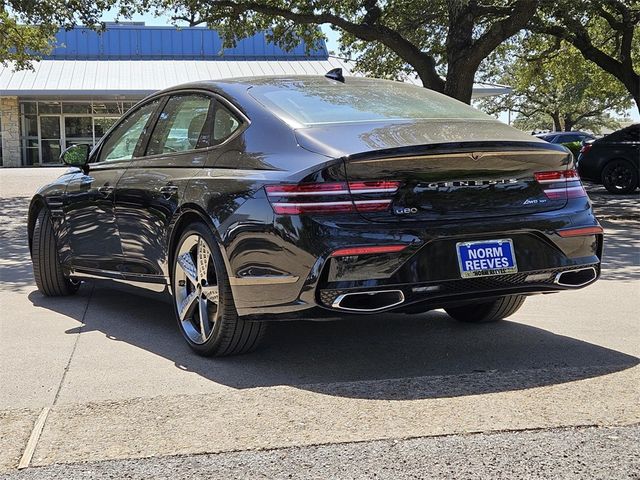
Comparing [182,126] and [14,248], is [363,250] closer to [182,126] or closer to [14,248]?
[182,126]

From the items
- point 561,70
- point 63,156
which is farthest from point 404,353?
point 561,70

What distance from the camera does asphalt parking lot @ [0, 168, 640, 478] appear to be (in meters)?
3.07

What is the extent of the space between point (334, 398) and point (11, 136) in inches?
1544

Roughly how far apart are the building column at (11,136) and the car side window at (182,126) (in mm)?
36756

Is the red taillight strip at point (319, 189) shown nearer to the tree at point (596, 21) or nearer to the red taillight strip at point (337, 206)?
the red taillight strip at point (337, 206)

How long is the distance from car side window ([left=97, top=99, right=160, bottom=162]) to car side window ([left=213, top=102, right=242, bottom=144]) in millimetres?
923

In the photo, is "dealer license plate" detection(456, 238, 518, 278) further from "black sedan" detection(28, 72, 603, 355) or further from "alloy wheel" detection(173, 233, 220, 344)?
"alloy wheel" detection(173, 233, 220, 344)

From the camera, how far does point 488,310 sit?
5.37 metres

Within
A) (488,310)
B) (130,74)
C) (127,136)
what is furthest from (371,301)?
(130,74)

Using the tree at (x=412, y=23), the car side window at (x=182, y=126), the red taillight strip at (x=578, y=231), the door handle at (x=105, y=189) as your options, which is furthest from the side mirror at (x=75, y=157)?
the tree at (x=412, y=23)

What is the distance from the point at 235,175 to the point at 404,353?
1.38m

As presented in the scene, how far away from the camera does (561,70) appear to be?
108 feet

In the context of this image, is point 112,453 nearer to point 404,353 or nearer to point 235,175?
point 235,175

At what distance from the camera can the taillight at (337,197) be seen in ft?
12.8
